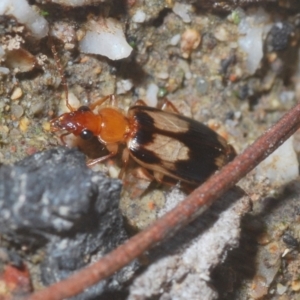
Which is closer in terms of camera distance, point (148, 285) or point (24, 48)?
point (148, 285)

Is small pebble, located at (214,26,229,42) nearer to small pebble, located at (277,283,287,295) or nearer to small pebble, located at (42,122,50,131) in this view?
small pebble, located at (42,122,50,131)

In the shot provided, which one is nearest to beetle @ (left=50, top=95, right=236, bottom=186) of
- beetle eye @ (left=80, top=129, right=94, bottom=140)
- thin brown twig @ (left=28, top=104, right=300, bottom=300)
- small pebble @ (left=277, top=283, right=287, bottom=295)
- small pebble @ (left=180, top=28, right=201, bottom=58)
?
beetle eye @ (left=80, top=129, right=94, bottom=140)

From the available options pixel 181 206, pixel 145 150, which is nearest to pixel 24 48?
pixel 145 150

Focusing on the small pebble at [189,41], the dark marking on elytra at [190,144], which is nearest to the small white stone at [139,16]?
the small pebble at [189,41]

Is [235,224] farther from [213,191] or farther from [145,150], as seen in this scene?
[145,150]

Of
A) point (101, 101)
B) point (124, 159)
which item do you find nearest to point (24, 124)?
point (101, 101)

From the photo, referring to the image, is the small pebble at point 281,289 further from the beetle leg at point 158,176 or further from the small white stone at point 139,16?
the small white stone at point 139,16
